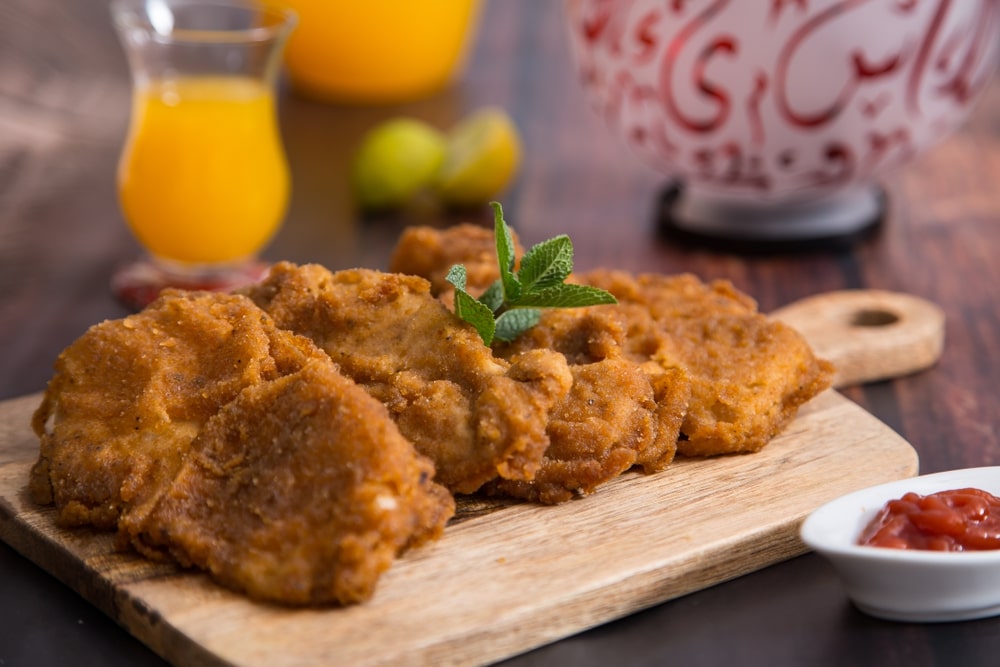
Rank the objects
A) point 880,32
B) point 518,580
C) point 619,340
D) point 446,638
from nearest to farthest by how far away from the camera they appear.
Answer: point 446,638 → point 518,580 → point 619,340 → point 880,32

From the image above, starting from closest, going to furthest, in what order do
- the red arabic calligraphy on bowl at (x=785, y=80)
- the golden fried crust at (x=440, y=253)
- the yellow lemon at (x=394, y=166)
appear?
the golden fried crust at (x=440, y=253) < the red arabic calligraphy on bowl at (x=785, y=80) < the yellow lemon at (x=394, y=166)

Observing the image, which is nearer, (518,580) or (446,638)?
(446,638)

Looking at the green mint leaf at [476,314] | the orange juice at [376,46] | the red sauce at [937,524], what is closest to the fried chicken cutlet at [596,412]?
the green mint leaf at [476,314]

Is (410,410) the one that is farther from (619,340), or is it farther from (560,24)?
(560,24)

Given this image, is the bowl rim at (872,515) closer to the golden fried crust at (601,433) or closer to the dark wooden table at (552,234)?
the dark wooden table at (552,234)

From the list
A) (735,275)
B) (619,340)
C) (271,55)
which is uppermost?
(271,55)

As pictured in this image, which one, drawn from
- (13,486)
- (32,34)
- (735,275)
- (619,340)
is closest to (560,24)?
(32,34)
